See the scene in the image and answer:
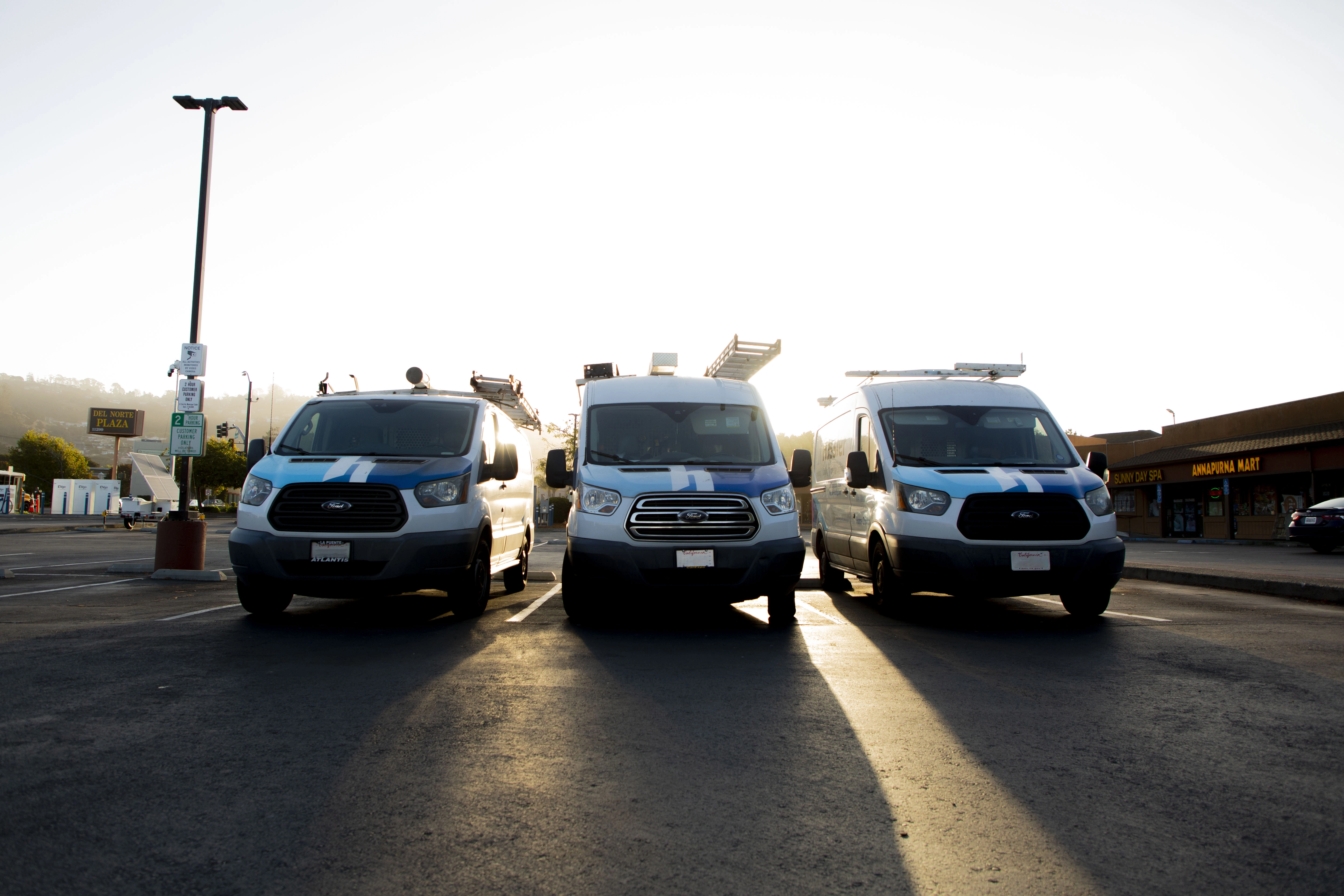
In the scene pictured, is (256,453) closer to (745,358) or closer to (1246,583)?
(745,358)

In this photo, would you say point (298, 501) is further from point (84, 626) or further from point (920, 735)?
point (920, 735)

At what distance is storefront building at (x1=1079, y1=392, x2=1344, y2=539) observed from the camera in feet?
110

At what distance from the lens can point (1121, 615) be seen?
359 inches

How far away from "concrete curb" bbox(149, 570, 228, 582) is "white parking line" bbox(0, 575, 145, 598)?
0.97ft

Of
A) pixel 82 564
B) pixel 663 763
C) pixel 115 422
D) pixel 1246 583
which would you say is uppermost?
pixel 115 422

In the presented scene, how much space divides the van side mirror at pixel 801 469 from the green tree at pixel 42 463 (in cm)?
12525

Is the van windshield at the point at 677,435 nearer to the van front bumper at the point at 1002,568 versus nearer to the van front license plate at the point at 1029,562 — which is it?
the van front bumper at the point at 1002,568

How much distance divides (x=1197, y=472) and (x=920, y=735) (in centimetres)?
4150

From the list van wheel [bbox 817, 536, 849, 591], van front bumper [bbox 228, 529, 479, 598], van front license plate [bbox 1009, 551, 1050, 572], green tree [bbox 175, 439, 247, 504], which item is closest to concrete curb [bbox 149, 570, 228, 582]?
van front bumper [bbox 228, 529, 479, 598]

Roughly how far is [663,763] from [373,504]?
4792 millimetres

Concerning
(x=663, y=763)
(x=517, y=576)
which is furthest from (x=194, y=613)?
(x=663, y=763)

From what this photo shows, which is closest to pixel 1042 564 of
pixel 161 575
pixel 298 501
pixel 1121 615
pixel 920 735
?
pixel 1121 615

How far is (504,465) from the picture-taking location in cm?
936

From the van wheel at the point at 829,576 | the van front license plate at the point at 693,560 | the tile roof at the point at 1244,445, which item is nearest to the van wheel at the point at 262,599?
the van front license plate at the point at 693,560
